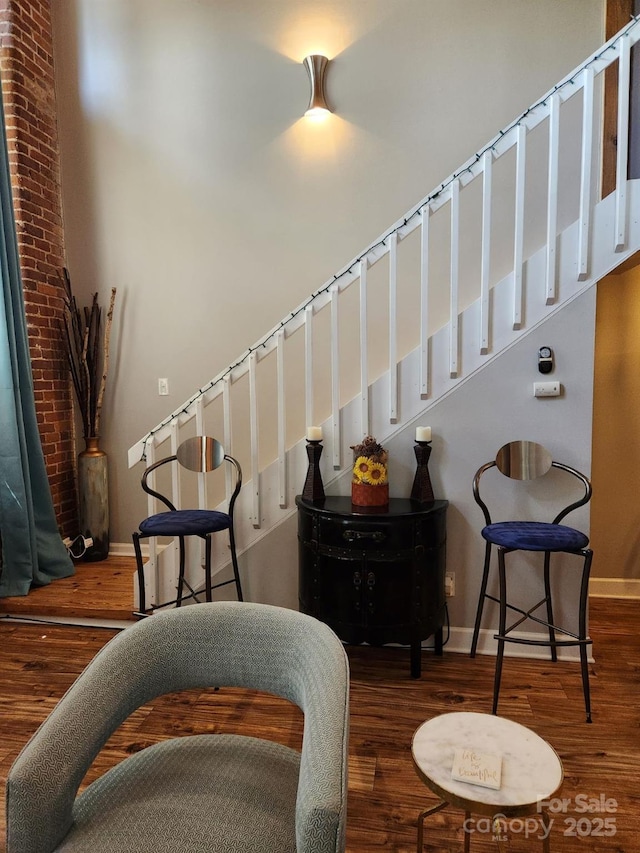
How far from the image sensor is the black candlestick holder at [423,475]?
2561 millimetres

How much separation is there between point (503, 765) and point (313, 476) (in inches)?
61.2

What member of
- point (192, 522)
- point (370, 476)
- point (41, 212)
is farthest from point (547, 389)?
point (41, 212)

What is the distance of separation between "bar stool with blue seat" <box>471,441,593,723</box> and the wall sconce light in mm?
2327

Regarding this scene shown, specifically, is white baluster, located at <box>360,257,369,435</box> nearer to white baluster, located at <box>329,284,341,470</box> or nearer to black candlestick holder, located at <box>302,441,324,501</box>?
white baluster, located at <box>329,284,341,470</box>

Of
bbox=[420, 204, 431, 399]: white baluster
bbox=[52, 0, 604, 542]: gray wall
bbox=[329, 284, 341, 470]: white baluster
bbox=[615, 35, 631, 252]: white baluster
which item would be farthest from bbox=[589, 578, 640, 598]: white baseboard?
bbox=[52, 0, 604, 542]: gray wall

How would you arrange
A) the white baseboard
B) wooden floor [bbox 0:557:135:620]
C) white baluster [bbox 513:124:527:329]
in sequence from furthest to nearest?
the white baseboard, wooden floor [bbox 0:557:135:620], white baluster [bbox 513:124:527:329]

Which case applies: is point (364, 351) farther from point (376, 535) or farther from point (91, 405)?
point (91, 405)

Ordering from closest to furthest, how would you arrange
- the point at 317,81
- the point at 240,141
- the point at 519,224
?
1. the point at 519,224
2. the point at 317,81
3. the point at 240,141

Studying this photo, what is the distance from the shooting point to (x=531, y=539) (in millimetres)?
2193

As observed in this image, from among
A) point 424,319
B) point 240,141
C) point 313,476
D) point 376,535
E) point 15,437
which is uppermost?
point 240,141

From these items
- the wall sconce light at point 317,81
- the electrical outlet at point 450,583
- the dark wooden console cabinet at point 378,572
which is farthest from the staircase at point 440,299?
the wall sconce light at point 317,81

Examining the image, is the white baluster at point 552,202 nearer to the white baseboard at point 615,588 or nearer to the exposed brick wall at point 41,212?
the white baseboard at point 615,588

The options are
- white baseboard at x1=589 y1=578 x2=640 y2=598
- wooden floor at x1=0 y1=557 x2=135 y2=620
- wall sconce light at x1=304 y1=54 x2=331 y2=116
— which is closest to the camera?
wooden floor at x1=0 y1=557 x2=135 y2=620

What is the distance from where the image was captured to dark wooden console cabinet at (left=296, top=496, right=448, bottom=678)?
239 centimetres
